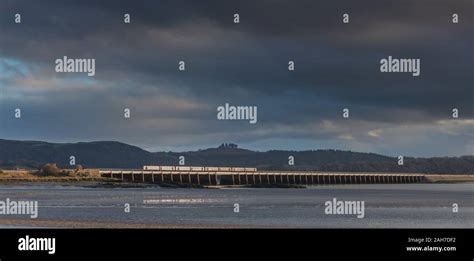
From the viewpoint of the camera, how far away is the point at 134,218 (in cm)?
7219

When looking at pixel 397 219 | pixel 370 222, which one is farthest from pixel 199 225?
pixel 397 219
